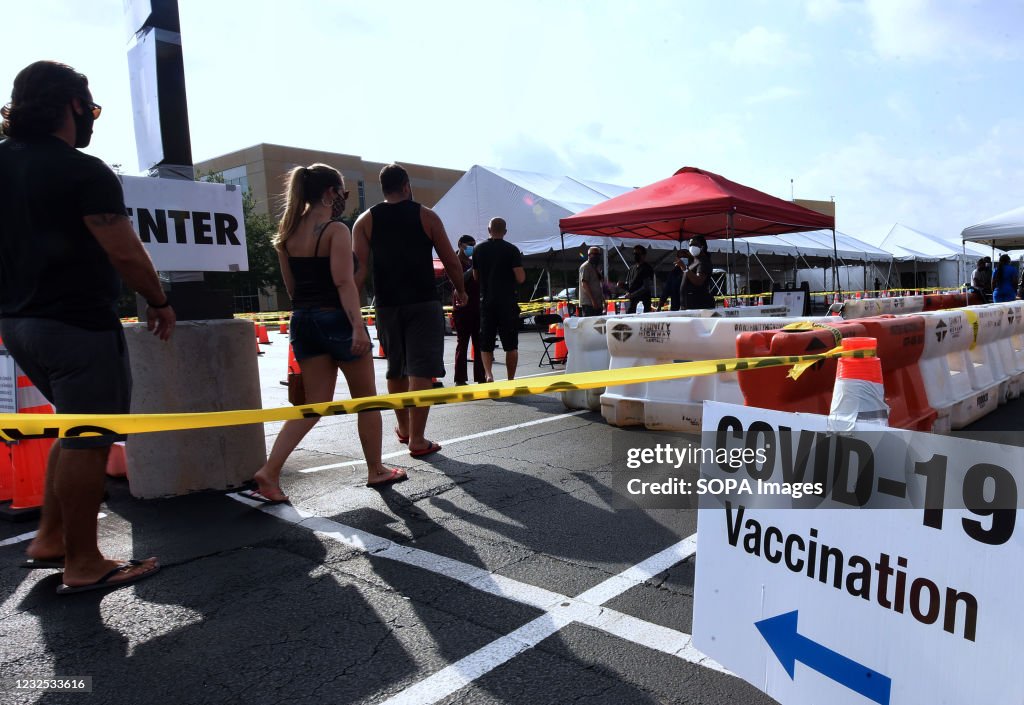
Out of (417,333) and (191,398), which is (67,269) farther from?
(417,333)

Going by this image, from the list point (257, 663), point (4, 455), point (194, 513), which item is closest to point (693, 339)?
point (194, 513)

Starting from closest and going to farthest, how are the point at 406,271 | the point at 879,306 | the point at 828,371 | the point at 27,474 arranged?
the point at 27,474
the point at 828,371
the point at 406,271
the point at 879,306

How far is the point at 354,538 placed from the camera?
11.0ft

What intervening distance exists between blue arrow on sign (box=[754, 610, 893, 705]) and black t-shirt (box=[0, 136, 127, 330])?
2.76 meters

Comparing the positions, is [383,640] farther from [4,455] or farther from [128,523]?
[4,455]

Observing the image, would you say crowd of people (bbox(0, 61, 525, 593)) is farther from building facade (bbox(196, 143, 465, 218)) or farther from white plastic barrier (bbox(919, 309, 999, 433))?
building facade (bbox(196, 143, 465, 218))

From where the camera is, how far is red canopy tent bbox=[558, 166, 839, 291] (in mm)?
10516

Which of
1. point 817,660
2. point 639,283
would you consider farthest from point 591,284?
point 817,660

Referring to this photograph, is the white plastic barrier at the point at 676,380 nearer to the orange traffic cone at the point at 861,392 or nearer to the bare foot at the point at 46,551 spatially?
the orange traffic cone at the point at 861,392

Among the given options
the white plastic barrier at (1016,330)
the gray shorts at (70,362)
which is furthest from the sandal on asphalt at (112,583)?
the white plastic barrier at (1016,330)

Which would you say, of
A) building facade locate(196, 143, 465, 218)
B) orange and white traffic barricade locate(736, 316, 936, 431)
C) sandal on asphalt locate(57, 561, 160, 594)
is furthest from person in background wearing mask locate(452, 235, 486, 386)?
building facade locate(196, 143, 465, 218)

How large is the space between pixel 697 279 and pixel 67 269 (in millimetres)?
8946

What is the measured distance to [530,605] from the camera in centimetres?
261

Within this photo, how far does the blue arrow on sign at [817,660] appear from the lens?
1524mm
